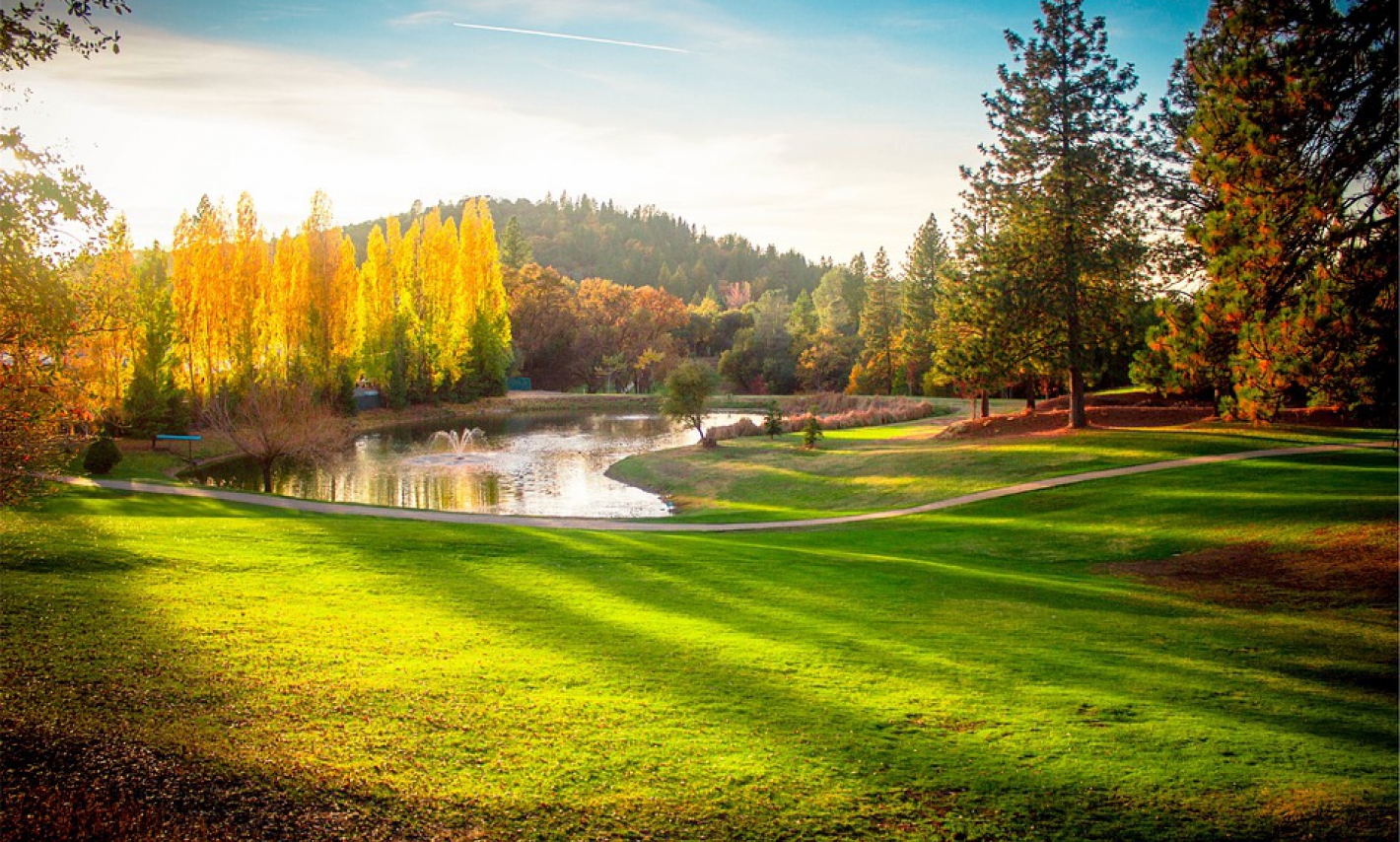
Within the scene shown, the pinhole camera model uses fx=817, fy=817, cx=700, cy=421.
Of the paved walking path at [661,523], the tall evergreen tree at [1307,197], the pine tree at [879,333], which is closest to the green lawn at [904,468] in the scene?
the paved walking path at [661,523]

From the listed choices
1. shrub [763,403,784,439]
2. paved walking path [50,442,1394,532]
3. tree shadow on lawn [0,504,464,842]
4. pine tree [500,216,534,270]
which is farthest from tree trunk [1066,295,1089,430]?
pine tree [500,216,534,270]

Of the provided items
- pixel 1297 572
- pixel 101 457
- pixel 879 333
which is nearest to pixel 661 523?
pixel 1297 572

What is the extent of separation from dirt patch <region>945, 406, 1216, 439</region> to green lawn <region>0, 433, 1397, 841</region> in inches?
742

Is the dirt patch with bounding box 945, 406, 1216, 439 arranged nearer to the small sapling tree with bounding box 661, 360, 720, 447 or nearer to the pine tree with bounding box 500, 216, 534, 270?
the small sapling tree with bounding box 661, 360, 720, 447

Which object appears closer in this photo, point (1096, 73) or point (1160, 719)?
point (1160, 719)

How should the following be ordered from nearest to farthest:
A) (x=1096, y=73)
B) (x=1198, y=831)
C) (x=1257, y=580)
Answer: (x=1198, y=831) → (x=1257, y=580) → (x=1096, y=73)

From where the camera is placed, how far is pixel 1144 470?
19.2 metres

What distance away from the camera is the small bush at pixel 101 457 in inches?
950

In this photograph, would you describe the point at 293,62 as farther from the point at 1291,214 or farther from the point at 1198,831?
the point at 1291,214

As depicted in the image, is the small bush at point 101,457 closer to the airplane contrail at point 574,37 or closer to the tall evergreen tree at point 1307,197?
the airplane contrail at point 574,37

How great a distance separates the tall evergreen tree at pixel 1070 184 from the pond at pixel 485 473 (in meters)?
14.0

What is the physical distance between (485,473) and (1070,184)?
2303cm

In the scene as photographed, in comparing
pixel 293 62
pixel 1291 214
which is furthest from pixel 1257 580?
pixel 293 62

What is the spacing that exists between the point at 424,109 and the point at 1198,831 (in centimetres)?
1202
